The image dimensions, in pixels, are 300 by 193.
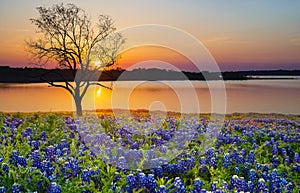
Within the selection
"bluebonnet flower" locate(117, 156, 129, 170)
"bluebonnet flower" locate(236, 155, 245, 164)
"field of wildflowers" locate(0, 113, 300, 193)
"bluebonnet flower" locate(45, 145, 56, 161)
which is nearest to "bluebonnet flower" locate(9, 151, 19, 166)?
"field of wildflowers" locate(0, 113, 300, 193)

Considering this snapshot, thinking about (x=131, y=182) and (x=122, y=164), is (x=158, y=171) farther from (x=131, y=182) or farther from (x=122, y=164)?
(x=131, y=182)

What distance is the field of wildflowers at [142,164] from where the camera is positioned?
14.7ft

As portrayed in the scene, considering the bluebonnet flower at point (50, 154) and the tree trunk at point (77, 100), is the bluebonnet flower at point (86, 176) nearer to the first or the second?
the bluebonnet flower at point (50, 154)

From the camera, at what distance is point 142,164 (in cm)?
562

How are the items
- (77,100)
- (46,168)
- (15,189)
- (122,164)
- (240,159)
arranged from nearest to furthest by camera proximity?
(15,189) → (46,168) → (122,164) → (240,159) → (77,100)

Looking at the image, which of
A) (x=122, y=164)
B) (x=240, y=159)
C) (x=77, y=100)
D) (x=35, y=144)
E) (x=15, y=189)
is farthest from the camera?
(x=77, y=100)

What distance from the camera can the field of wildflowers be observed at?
447 centimetres

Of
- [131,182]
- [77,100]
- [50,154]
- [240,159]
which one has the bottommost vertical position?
[240,159]

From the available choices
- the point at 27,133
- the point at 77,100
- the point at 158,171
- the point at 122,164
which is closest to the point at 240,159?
the point at 158,171

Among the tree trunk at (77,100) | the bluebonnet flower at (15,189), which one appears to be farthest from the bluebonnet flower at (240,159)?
the tree trunk at (77,100)

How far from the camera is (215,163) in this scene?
5949 mm

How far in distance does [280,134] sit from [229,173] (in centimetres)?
405

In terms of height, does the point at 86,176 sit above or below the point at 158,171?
above

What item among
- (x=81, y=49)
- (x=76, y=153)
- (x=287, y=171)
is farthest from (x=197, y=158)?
(x=81, y=49)
